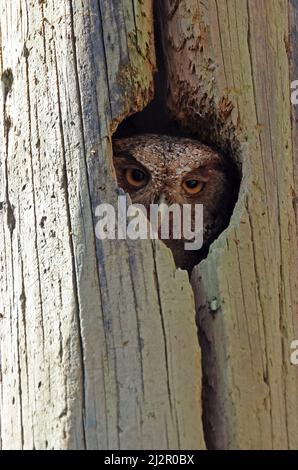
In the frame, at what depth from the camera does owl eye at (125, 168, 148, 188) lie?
13.8 feet

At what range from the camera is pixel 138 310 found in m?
3.22

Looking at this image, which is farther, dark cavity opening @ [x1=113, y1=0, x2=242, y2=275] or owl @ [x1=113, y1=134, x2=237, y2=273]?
owl @ [x1=113, y1=134, x2=237, y2=273]

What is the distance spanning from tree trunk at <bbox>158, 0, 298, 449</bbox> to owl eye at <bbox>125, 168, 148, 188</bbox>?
0.28 meters

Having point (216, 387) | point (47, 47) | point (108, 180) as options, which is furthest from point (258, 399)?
point (47, 47)

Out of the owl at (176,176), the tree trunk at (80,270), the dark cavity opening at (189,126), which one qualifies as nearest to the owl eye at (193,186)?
the owl at (176,176)

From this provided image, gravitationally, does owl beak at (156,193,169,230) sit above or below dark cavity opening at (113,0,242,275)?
below

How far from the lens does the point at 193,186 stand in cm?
427

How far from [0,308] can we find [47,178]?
493 millimetres

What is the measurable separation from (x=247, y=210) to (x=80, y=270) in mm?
660

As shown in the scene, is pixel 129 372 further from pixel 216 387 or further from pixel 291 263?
pixel 291 263

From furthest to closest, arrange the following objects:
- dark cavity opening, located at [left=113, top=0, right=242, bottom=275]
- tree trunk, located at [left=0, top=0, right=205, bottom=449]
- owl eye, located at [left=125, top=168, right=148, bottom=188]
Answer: owl eye, located at [left=125, top=168, right=148, bottom=188], dark cavity opening, located at [left=113, top=0, right=242, bottom=275], tree trunk, located at [left=0, top=0, right=205, bottom=449]

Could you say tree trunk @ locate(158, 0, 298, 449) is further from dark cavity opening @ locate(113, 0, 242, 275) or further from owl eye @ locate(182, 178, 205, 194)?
owl eye @ locate(182, 178, 205, 194)

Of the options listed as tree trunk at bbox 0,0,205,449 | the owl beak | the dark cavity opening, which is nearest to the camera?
tree trunk at bbox 0,0,205,449

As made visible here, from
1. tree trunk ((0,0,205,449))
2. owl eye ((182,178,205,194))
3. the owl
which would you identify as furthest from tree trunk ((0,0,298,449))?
owl eye ((182,178,205,194))
